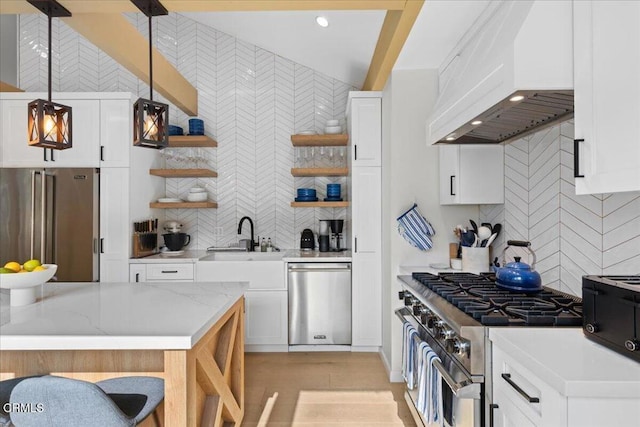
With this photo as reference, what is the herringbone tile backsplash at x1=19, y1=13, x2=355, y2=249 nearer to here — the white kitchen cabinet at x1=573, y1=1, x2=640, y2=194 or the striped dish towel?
the striped dish towel

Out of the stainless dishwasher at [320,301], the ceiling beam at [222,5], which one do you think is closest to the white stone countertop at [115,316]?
the stainless dishwasher at [320,301]

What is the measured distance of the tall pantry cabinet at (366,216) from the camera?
391 cm

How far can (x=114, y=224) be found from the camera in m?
3.95

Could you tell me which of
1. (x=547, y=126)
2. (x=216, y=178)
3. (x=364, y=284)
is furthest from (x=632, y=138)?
(x=216, y=178)

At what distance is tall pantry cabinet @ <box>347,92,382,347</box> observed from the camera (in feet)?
12.8

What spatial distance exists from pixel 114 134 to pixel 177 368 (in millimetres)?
Result: 3039

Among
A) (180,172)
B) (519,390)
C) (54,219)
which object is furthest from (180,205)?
(519,390)

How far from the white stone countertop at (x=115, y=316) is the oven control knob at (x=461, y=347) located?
1011mm

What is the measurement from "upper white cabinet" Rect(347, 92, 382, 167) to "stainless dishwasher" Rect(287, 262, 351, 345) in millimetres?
1011

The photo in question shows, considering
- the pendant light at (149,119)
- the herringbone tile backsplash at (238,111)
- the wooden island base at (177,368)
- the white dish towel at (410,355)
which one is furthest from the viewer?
the herringbone tile backsplash at (238,111)

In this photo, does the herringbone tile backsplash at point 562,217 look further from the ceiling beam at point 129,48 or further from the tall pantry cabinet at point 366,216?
the ceiling beam at point 129,48

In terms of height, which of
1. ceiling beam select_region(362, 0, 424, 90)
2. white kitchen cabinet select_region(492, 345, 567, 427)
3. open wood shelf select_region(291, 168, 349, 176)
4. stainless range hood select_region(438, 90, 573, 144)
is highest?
ceiling beam select_region(362, 0, 424, 90)

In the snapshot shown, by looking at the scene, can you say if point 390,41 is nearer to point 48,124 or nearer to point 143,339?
point 48,124

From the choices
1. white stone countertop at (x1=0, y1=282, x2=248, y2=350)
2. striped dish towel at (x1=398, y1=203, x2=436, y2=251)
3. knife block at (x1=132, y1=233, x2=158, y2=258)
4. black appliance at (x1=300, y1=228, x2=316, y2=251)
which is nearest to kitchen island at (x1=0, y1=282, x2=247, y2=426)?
white stone countertop at (x1=0, y1=282, x2=248, y2=350)
